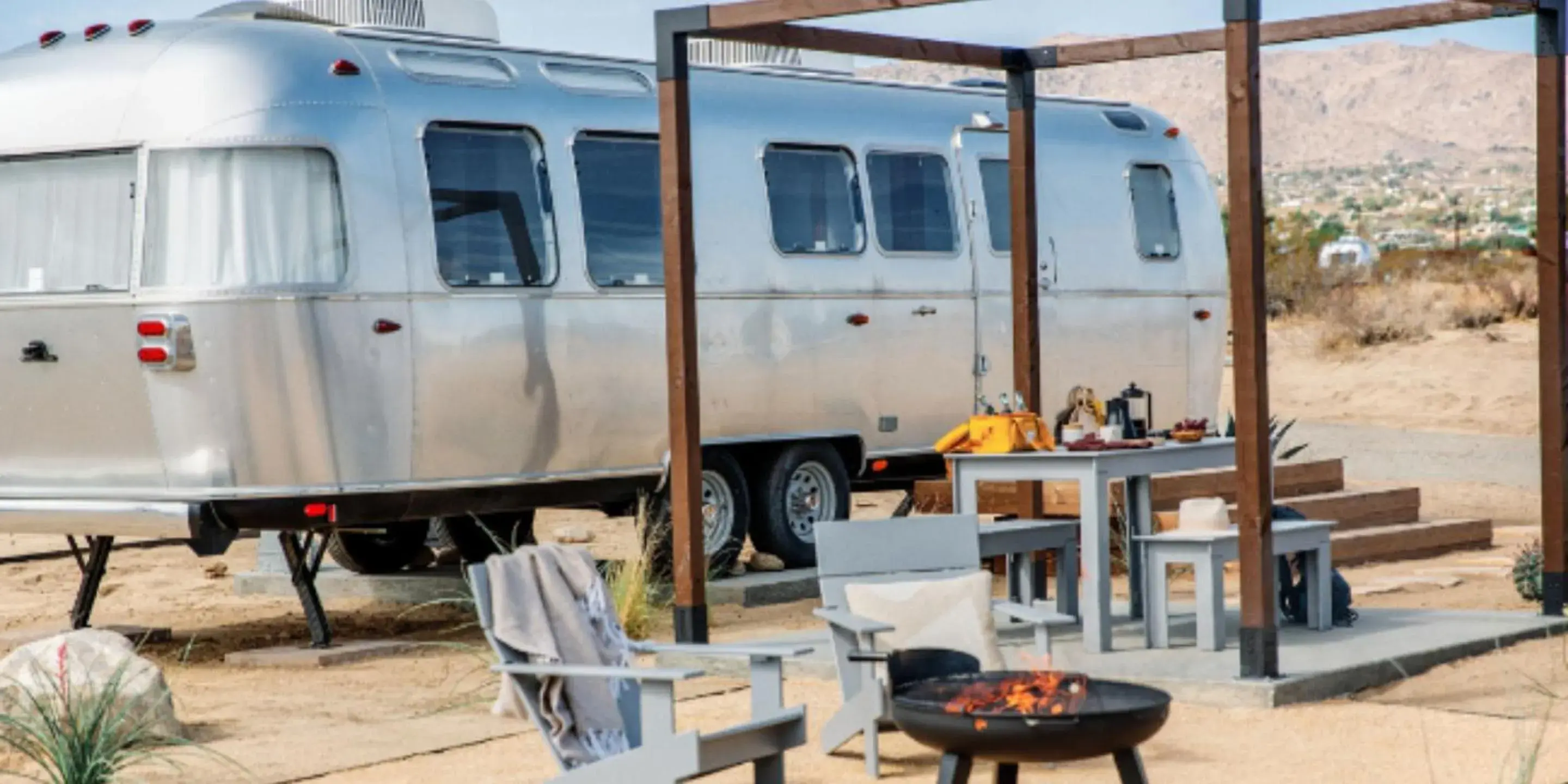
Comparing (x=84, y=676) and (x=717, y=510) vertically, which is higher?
(x=717, y=510)

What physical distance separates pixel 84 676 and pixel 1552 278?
5.81 m

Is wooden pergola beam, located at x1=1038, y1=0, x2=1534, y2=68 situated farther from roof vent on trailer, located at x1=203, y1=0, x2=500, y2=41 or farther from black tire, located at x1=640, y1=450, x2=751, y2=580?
roof vent on trailer, located at x1=203, y1=0, x2=500, y2=41

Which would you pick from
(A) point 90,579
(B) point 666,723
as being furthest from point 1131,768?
(A) point 90,579

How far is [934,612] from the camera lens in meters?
7.78

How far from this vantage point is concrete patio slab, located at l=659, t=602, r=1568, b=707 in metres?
8.22

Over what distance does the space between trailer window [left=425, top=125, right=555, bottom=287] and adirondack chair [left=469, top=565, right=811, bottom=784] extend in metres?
4.09

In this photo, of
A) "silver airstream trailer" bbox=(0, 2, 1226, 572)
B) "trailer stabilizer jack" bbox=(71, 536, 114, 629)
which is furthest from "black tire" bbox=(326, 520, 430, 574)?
"trailer stabilizer jack" bbox=(71, 536, 114, 629)

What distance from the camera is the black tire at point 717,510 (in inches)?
466

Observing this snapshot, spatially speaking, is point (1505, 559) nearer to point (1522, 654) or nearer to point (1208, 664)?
point (1522, 654)

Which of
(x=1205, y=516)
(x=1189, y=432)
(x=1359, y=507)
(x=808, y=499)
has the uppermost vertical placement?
(x=1189, y=432)

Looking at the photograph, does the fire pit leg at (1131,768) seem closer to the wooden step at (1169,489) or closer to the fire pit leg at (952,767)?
the fire pit leg at (952,767)

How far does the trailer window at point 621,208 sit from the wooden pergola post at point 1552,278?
393cm

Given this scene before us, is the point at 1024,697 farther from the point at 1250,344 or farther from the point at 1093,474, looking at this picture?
the point at 1093,474

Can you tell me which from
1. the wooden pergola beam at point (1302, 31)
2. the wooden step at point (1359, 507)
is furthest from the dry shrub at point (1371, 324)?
the wooden pergola beam at point (1302, 31)
